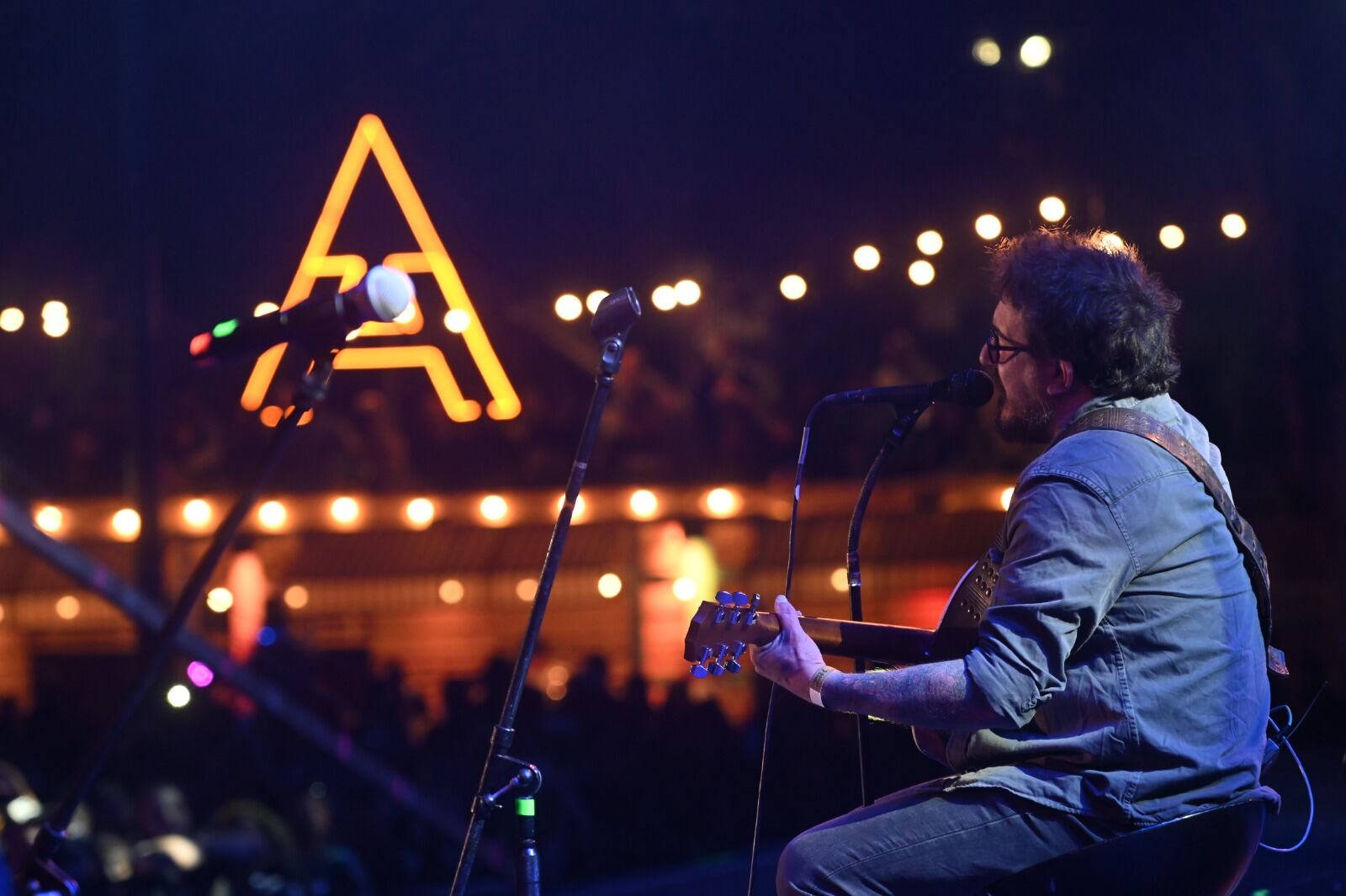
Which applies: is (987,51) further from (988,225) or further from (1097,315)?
(1097,315)

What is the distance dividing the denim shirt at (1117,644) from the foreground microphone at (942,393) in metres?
0.41

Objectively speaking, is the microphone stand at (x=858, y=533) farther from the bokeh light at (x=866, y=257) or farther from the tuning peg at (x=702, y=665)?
the bokeh light at (x=866, y=257)

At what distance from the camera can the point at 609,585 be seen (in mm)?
10172

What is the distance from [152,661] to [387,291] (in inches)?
29.9

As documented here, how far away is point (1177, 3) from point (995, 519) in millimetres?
3494

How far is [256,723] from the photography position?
6.69 meters

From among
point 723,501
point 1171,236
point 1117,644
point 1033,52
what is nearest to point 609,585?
point 723,501

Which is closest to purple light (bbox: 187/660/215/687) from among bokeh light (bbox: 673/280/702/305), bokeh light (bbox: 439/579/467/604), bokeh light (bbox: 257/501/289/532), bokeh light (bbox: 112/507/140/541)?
bokeh light (bbox: 673/280/702/305)

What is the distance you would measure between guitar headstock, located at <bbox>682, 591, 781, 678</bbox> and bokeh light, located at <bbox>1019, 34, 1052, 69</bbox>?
794 cm

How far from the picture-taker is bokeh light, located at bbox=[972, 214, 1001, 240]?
7.86 m

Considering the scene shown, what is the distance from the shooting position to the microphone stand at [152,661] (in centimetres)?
217

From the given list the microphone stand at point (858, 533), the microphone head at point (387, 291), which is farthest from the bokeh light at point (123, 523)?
the microphone head at point (387, 291)

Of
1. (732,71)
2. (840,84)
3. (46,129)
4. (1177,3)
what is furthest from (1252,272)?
(46,129)

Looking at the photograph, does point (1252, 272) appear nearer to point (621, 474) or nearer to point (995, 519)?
point (995, 519)
